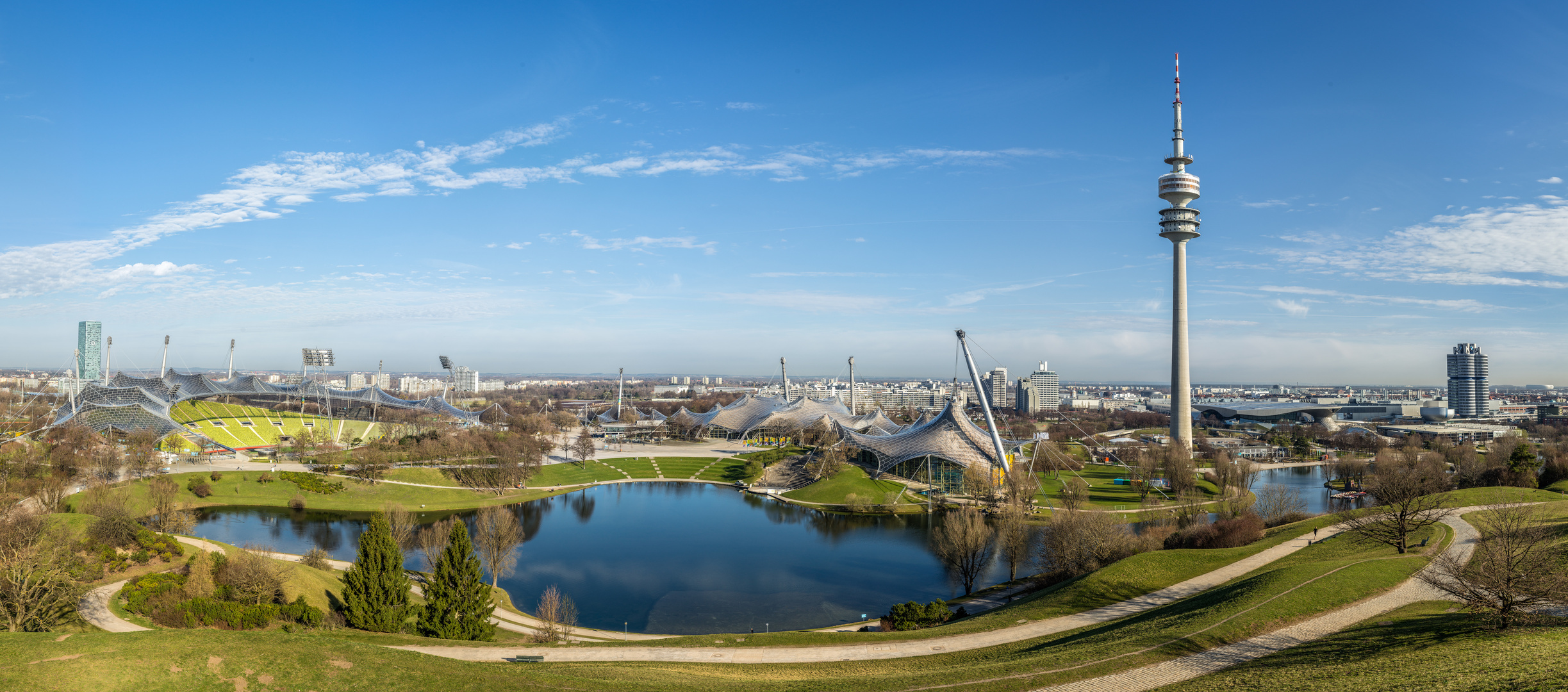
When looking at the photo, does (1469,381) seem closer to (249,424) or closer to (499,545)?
(499,545)

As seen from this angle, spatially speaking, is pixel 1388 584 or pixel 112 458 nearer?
pixel 1388 584

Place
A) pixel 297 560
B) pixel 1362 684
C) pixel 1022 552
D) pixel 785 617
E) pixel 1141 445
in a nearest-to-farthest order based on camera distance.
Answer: pixel 1362 684 < pixel 785 617 < pixel 297 560 < pixel 1022 552 < pixel 1141 445

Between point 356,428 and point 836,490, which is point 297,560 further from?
point 356,428

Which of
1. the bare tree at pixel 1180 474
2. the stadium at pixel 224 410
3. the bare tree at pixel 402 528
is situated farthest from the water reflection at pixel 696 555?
the stadium at pixel 224 410

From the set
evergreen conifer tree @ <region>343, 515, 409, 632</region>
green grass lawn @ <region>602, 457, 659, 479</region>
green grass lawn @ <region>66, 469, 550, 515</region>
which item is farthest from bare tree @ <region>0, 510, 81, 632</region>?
green grass lawn @ <region>602, 457, 659, 479</region>

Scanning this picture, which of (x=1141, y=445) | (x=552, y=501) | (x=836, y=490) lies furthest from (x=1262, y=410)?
(x=552, y=501)
